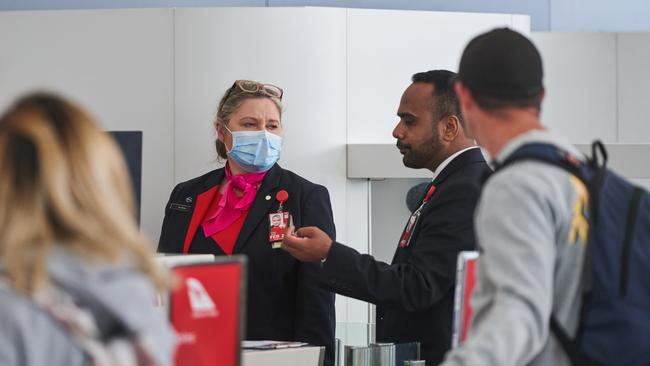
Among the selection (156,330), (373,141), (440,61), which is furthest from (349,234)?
(156,330)

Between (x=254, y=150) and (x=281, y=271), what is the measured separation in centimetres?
51

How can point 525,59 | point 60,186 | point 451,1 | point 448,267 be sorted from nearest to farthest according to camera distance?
1. point 60,186
2. point 525,59
3. point 448,267
4. point 451,1

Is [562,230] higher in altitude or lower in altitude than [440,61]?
lower

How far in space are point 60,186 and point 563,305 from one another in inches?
37.7

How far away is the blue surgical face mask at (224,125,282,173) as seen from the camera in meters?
3.70

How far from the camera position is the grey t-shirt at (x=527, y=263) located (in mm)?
1849

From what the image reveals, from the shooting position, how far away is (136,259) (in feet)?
4.95

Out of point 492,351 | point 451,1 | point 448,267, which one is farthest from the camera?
point 451,1

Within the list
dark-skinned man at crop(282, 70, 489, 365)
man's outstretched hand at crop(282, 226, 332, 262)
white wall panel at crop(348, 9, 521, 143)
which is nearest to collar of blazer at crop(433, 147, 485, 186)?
dark-skinned man at crop(282, 70, 489, 365)

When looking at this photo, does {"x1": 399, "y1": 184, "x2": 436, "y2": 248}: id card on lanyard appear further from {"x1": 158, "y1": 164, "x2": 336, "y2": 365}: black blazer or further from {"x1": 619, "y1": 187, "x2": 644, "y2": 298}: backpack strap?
{"x1": 619, "y1": 187, "x2": 644, "y2": 298}: backpack strap

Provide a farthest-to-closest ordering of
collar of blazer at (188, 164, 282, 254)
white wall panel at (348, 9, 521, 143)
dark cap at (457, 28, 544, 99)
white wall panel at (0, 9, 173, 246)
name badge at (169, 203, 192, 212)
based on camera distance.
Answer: white wall panel at (348, 9, 521, 143)
white wall panel at (0, 9, 173, 246)
name badge at (169, 203, 192, 212)
collar of blazer at (188, 164, 282, 254)
dark cap at (457, 28, 544, 99)

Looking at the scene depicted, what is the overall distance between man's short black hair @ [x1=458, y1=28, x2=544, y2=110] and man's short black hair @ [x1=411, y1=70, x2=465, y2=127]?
1239mm

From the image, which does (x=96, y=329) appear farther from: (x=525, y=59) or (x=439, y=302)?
(x=439, y=302)

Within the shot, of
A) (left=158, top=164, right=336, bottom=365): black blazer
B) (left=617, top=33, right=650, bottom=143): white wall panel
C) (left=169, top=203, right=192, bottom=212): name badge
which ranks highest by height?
(left=617, top=33, right=650, bottom=143): white wall panel
